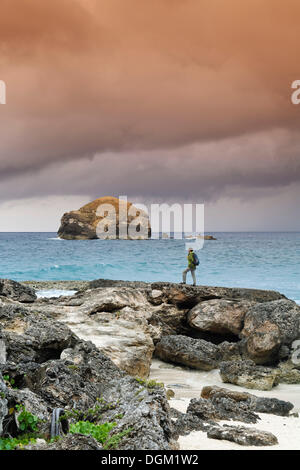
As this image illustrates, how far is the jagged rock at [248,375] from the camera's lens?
9844mm

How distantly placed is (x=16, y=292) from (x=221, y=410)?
30.1ft

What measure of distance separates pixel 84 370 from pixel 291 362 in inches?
308

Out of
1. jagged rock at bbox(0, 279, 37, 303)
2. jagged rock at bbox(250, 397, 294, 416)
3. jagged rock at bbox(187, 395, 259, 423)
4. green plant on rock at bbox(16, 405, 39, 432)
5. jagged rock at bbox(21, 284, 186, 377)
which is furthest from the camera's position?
jagged rock at bbox(0, 279, 37, 303)

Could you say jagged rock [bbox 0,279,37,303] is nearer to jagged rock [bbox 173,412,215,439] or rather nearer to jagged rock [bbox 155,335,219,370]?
jagged rock [bbox 155,335,219,370]

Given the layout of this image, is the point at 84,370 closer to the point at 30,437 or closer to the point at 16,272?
the point at 30,437

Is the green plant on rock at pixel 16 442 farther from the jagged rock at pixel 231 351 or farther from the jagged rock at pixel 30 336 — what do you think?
the jagged rock at pixel 231 351

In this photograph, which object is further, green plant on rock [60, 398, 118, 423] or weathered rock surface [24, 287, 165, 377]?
weathered rock surface [24, 287, 165, 377]

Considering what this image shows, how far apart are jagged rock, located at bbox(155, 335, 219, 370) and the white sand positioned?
202 mm

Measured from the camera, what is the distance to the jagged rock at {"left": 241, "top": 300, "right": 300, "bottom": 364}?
11844 millimetres

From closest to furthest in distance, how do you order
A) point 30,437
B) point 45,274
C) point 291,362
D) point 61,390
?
point 30,437 → point 61,390 → point 291,362 → point 45,274

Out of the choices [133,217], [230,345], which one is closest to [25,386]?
[230,345]

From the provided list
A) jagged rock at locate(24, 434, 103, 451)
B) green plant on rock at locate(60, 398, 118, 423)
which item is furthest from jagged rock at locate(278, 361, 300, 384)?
jagged rock at locate(24, 434, 103, 451)

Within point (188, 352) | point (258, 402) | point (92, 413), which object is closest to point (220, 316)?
point (188, 352)
